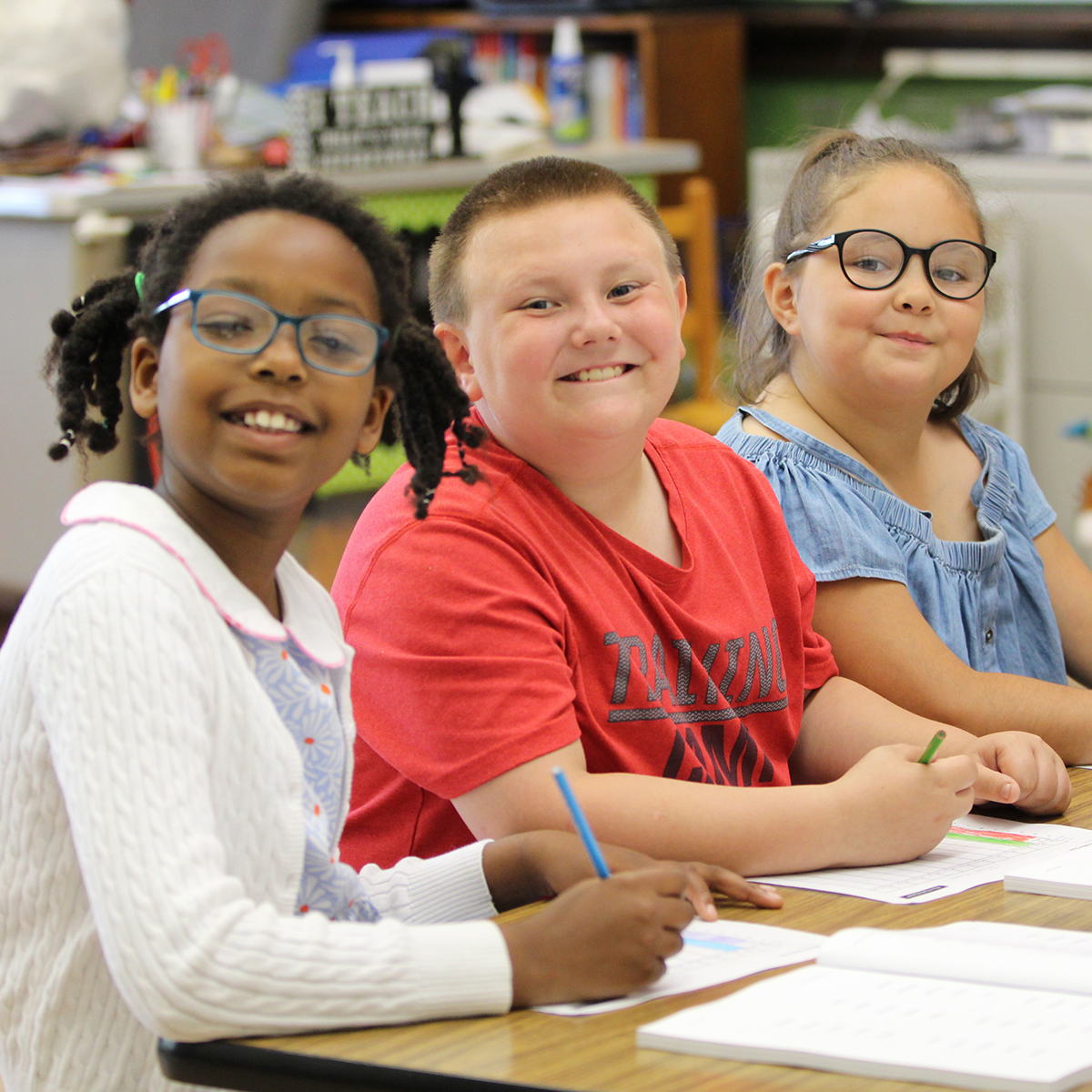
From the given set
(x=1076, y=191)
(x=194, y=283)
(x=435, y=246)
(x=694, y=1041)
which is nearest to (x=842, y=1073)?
(x=694, y=1041)

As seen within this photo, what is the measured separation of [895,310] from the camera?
1.47m

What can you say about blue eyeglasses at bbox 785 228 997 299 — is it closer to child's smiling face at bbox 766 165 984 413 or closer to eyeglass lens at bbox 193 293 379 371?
child's smiling face at bbox 766 165 984 413

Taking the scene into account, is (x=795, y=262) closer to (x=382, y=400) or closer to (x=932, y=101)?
(x=382, y=400)

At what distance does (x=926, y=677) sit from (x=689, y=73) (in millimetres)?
3846

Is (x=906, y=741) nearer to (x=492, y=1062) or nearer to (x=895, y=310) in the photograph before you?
(x=895, y=310)

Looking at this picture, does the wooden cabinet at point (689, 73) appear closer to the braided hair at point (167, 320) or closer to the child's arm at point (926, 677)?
the child's arm at point (926, 677)

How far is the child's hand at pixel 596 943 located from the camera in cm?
81

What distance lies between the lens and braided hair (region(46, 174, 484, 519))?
36.7 inches

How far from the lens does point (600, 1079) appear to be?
0.73 meters

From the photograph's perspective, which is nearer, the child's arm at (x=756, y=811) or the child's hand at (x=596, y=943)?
the child's hand at (x=596, y=943)

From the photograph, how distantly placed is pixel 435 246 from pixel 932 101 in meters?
3.91

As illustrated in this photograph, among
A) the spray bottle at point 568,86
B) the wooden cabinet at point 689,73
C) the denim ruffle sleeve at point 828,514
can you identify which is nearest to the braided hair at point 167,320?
the denim ruffle sleeve at point 828,514

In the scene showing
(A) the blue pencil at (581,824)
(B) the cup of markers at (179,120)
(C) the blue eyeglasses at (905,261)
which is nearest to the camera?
(A) the blue pencil at (581,824)

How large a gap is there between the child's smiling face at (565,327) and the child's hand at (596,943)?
1.47 feet
